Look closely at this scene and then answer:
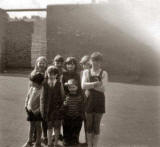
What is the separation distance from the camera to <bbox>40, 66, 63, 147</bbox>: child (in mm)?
4820

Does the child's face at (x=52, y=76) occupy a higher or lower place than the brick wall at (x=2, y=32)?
lower

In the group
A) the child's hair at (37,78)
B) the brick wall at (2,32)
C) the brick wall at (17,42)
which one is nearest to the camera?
the child's hair at (37,78)

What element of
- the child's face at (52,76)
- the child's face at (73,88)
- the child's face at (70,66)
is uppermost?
the child's face at (70,66)

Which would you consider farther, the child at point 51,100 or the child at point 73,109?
the child at point 73,109

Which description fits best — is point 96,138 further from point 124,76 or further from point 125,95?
point 124,76

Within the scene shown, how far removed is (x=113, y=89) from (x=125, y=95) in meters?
Result: 1.42

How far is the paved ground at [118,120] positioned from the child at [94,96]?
54 centimetres

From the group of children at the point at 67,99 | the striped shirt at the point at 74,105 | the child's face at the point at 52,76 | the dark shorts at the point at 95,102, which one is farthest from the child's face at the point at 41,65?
the dark shorts at the point at 95,102

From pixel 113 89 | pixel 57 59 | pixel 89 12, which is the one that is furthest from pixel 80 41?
pixel 57 59

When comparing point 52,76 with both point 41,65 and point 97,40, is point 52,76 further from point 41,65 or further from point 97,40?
point 97,40

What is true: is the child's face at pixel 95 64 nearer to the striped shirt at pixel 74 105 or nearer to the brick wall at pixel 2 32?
the striped shirt at pixel 74 105

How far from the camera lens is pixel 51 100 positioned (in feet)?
15.9

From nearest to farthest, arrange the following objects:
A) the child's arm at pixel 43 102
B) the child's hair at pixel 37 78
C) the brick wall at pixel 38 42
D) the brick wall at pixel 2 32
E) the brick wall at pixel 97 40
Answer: the child's arm at pixel 43 102
the child's hair at pixel 37 78
the brick wall at pixel 97 40
the brick wall at pixel 2 32
the brick wall at pixel 38 42

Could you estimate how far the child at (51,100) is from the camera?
4820 millimetres
